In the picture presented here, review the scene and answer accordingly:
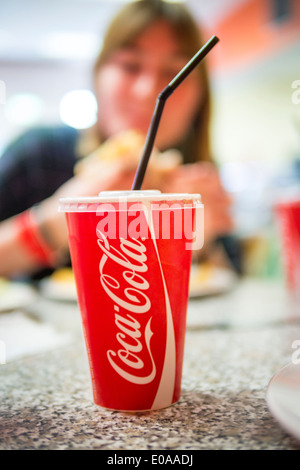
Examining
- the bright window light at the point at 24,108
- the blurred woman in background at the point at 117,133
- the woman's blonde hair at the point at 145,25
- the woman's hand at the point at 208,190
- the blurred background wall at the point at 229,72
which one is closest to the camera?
the blurred woman in background at the point at 117,133

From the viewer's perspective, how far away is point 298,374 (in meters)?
0.46

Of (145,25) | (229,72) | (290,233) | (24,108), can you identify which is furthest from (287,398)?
(24,108)

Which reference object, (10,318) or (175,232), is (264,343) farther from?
(10,318)

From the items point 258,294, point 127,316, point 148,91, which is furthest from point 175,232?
point 148,91

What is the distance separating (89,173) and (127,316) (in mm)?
998

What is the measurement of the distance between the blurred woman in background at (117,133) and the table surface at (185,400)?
375mm

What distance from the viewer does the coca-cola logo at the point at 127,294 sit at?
0.44 m

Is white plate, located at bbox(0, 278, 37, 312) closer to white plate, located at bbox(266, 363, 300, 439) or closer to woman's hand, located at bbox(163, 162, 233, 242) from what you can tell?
woman's hand, located at bbox(163, 162, 233, 242)

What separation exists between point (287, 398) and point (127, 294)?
169 mm

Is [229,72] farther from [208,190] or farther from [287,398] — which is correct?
[287,398]

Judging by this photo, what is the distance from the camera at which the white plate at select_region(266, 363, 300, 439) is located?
0.36m

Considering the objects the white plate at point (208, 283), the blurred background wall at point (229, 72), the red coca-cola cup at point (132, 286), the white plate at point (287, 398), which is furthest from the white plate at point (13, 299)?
the blurred background wall at point (229, 72)

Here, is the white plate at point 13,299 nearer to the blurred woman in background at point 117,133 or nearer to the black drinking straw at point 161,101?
the blurred woman in background at point 117,133

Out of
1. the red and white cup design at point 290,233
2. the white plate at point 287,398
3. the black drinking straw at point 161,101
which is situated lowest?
the white plate at point 287,398
